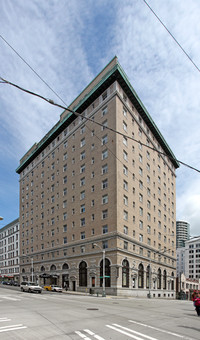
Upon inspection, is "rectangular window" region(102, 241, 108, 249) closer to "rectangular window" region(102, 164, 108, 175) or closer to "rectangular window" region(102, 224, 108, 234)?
"rectangular window" region(102, 224, 108, 234)

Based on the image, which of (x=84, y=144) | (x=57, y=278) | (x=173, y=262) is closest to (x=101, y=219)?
(x=84, y=144)

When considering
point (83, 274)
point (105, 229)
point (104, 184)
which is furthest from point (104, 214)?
point (83, 274)

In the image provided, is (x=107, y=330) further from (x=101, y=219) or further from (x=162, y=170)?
A: (x=162, y=170)

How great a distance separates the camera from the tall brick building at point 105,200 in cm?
4841

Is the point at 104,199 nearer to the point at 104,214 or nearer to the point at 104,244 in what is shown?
the point at 104,214

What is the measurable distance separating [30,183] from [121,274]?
44.4 metres

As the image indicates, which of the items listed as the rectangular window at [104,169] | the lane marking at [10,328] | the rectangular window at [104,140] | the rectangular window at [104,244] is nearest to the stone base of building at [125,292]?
the rectangular window at [104,244]

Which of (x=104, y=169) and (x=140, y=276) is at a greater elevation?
(x=104, y=169)

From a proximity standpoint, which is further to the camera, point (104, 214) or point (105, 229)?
point (104, 214)

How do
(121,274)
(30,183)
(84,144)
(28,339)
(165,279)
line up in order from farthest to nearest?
(30,183)
(165,279)
(84,144)
(121,274)
(28,339)

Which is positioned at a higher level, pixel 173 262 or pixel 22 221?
pixel 22 221

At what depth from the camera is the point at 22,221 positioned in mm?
83688

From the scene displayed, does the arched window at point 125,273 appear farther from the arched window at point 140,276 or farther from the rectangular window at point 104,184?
the rectangular window at point 104,184

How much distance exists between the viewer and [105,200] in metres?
49.5
